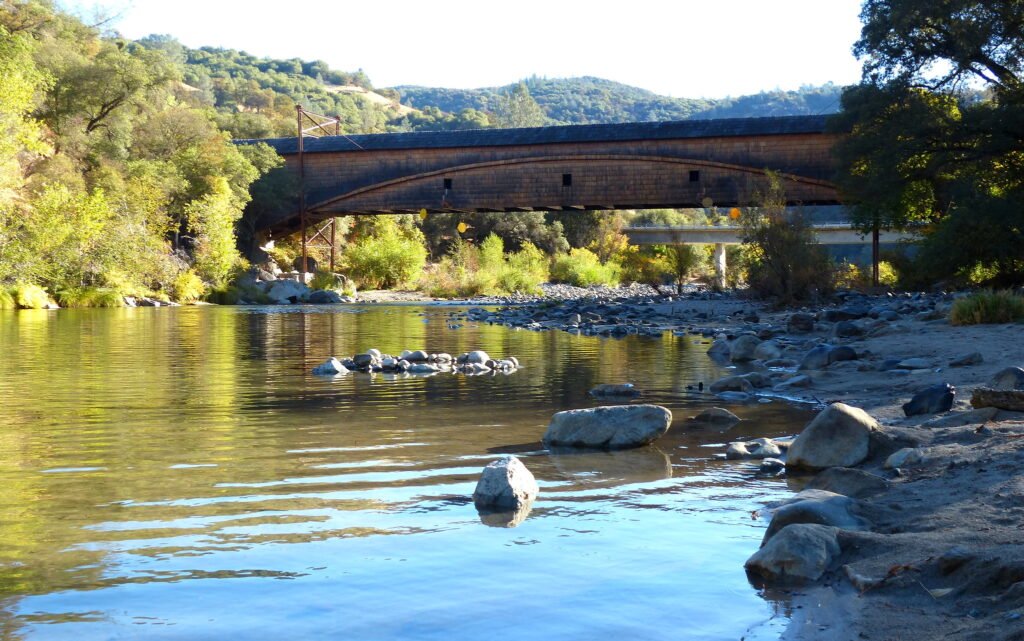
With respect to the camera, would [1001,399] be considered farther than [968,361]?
No

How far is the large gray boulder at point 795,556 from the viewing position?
3.10 m

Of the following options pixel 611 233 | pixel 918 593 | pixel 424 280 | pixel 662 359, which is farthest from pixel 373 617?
pixel 611 233

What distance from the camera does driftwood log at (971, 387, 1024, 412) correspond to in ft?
17.7

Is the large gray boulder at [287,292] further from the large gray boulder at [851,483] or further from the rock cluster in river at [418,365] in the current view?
the large gray boulder at [851,483]

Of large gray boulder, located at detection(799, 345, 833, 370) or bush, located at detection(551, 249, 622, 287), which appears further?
bush, located at detection(551, 249, 622, 287)

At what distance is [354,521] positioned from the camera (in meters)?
3.84

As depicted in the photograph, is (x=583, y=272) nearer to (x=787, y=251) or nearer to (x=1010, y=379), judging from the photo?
(x=787, y=251)

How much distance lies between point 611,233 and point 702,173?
83.0 feet

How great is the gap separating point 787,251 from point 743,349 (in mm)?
8537

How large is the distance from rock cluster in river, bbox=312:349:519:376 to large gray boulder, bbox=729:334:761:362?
→ 2443mm

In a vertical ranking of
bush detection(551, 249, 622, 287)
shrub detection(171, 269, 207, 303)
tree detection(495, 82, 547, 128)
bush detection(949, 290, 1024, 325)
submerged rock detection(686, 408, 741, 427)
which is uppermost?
tree detection(495, 82, 547, 128)

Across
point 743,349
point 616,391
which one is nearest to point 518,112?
point 743,349

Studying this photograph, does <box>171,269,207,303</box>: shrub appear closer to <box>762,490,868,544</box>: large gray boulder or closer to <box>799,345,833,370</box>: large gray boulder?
<box>799,345,833,370</box>: large gray boulder

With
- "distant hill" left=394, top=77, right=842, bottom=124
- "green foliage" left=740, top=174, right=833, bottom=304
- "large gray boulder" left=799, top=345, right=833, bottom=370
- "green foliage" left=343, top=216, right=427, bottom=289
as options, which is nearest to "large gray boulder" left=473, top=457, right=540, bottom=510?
"large gray boulder" left=799, top=345, right=833, bottom=370
